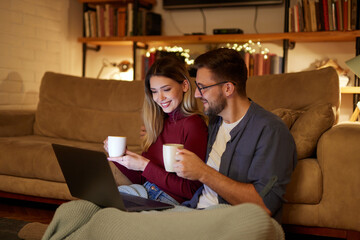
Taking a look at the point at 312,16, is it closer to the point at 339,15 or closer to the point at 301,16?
the point at 301,16

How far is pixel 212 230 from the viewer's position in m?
1.17

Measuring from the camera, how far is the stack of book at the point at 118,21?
14.4ft

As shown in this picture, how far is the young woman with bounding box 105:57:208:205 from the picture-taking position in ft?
5.46

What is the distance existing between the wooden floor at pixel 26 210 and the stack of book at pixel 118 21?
6.86 ft

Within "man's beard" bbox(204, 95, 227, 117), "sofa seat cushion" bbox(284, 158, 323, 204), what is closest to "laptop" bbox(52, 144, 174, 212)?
"man's beard" bbox(204, 95, 227, 117)

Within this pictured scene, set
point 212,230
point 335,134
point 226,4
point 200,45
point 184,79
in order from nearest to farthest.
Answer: point 212,230, point 184,79, point 335,134, point 226,4, point 200,45

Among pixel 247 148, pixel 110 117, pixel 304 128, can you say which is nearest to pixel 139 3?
pixel 110 117

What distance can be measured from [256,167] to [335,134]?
0.75m

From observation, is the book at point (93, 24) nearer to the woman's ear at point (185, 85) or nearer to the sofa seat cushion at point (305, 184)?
the woman's ear at point (185, 85)

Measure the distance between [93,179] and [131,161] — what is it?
24 cm

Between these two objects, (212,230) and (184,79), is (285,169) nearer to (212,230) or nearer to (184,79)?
(212,230)

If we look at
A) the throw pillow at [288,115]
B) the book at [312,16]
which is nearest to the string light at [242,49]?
the book at [312,16]

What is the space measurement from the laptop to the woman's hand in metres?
0.13

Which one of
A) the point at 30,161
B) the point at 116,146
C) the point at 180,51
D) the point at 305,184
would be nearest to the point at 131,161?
the point at 116,146
